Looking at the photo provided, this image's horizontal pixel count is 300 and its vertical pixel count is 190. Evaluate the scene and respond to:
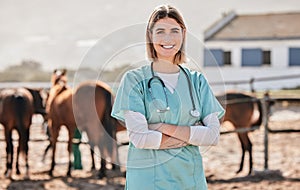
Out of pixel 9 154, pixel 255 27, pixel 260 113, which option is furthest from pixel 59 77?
pixel 255 27

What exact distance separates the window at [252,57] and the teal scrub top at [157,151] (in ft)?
74.9

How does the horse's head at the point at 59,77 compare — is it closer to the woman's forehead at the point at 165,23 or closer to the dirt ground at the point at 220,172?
the dirt ground at the point at 220,172

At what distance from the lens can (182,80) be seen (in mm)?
1896

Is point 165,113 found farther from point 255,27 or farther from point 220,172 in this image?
point 255,27

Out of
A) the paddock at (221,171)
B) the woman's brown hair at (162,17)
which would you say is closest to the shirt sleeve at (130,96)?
the woman's brown hair at (162,17)

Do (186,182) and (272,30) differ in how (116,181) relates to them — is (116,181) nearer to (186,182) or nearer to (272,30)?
(186,182)

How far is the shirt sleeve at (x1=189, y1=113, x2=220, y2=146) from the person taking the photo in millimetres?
1861

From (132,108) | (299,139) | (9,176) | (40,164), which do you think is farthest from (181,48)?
(299,139)

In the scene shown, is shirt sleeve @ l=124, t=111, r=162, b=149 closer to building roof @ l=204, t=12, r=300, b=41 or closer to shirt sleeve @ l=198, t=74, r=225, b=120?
shirt sleeve @ l=198, t=74, r=225, b=120

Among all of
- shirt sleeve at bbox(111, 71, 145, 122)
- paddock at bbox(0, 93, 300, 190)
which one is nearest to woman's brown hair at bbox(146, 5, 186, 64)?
shirt sleeve at bbox(111, 71, 145, 122)

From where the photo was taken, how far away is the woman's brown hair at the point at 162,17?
75.0 inches

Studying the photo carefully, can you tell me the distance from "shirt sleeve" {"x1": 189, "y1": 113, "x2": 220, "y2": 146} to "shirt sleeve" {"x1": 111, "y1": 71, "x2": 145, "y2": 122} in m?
0.18

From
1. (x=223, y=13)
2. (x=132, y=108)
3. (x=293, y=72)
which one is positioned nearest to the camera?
(x=132, y=108)

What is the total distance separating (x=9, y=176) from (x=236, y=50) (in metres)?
19.4
